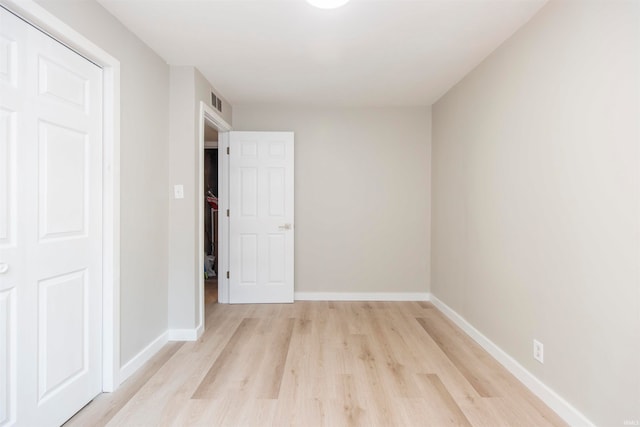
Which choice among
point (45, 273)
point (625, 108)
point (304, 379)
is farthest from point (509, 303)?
point (45, 273)

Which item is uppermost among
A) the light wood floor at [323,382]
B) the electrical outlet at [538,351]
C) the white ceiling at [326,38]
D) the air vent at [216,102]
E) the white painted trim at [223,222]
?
the white ceiling at [326,38]

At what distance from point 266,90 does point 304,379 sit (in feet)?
9.32

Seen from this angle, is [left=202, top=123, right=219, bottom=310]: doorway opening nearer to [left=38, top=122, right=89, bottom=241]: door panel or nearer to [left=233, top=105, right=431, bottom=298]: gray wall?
[left=233, top=105, right=431, bottom=298]: gray wall

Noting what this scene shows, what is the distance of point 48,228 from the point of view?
1.64m

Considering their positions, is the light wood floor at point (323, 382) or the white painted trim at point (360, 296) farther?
the white painted trim at point (360, 296)

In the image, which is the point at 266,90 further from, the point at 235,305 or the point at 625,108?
the point at 625,108

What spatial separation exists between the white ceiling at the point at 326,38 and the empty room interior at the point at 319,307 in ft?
0.06

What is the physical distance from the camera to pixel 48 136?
1.62 m

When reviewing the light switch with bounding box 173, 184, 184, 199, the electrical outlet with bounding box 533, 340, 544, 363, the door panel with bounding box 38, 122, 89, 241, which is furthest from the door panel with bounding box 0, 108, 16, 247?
the electrical outlet with bounding box 533, 340, 544, 363

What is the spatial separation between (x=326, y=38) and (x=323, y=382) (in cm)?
247

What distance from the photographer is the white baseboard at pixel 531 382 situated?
1.70 meters

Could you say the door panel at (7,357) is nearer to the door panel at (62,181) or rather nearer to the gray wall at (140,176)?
the door panel at (62,181)

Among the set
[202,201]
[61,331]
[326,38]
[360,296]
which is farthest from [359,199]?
[61,331]

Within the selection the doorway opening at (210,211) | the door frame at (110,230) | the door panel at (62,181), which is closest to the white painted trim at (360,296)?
the doorway opening at (210,211)
